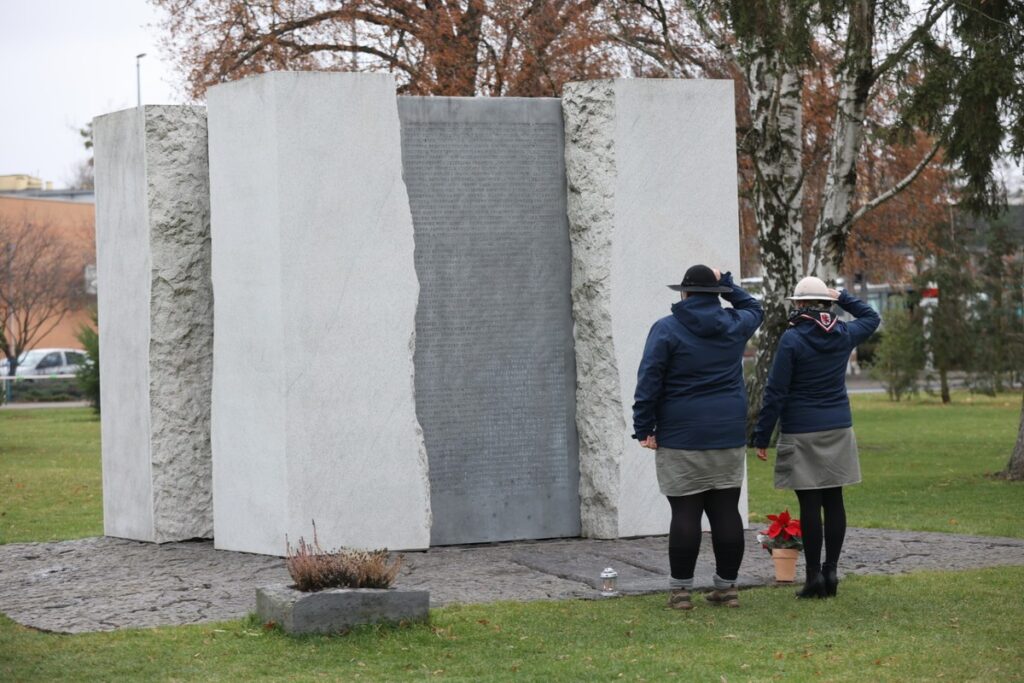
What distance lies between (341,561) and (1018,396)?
99.9ft

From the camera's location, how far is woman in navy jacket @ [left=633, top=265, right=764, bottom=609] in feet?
27.1

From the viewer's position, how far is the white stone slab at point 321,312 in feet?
34.1

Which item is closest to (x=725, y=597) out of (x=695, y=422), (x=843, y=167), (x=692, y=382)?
(x=695, y=422)

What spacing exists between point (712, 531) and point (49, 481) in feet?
37.6

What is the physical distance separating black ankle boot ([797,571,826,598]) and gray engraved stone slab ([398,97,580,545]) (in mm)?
2933

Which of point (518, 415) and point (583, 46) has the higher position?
point (583, 46)

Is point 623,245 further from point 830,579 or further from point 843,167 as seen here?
point 843,167

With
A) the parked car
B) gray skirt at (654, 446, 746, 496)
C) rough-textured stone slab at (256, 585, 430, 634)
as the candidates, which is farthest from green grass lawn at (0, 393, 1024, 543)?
the parked car

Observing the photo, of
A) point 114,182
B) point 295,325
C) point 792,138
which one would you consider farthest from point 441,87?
point 295,325

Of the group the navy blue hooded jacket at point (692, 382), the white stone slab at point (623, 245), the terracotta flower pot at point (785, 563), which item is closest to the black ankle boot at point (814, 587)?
the terracotta flower pot at point (785, 563)

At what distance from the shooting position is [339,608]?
7660 millimetres

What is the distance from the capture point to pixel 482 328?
11.1m

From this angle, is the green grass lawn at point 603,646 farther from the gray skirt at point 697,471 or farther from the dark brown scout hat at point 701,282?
the dark brown scout hat at point 701,282

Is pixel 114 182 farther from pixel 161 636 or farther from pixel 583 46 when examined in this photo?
pixel 583 46
